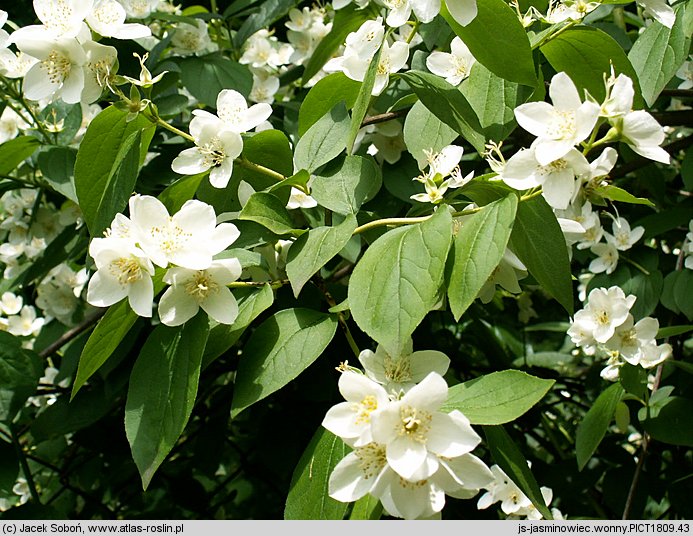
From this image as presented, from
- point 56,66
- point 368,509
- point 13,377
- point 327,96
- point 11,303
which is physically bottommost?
point 11,303

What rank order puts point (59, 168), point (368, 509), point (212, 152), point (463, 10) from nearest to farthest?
1. point (368, 509)
2. point (463, 10)
3. point (212, 152)
4. point (59, 168)

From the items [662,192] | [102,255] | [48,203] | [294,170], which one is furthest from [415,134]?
[48,203]

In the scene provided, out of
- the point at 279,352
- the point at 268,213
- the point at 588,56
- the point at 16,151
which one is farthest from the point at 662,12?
the point at 16,151

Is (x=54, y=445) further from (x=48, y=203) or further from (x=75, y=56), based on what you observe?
(x=75, y=56)

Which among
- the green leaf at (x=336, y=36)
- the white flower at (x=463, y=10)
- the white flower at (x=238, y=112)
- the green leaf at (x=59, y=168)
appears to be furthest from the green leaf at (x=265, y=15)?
the white flower at (x=463, y=10)

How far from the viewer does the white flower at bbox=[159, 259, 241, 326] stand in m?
1.15

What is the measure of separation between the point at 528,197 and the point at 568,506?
1523 millimetres

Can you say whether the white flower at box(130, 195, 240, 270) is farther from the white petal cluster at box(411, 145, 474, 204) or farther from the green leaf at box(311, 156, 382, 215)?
the white petal cluster at box(411, 145, 474, 204)

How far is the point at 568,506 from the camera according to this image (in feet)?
7.66

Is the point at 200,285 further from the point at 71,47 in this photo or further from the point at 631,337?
the point at 631,337

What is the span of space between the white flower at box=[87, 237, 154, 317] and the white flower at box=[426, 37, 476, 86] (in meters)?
0.73

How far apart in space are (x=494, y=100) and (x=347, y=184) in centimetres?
29

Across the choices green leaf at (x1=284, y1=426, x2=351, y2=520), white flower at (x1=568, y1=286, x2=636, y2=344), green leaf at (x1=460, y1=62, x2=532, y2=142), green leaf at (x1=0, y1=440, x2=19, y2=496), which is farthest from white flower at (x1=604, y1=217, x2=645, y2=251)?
green leaf at (x1=0, y1=440, x2=19, y2=496)

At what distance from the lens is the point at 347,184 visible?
1340 mm
